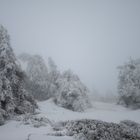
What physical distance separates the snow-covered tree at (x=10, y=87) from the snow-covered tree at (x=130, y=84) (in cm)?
1275

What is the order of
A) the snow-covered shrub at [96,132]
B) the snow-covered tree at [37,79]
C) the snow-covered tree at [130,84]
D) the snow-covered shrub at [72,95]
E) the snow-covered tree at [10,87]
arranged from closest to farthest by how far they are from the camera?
the snow-covered shrub at [96,132]
the snow-covered tree at [10,87]
the snow-covered shrub at [72,95]
the snow-covered tree at [130,84]
the snow-covered tree at [37,79]

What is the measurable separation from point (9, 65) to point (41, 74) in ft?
58.3

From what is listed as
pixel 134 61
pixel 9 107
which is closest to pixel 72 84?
pixel 134 61

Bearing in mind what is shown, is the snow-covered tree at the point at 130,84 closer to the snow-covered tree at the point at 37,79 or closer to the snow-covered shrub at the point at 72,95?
the snow-covered shrub at the point at 72,95

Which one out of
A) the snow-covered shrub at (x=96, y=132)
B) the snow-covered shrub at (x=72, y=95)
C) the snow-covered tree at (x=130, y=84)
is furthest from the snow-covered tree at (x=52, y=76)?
the snow-covered shrub at (x=96, y=132)

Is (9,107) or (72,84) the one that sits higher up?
(72,84)

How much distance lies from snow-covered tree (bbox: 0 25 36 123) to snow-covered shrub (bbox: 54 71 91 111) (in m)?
6.46

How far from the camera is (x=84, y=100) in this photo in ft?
76.4

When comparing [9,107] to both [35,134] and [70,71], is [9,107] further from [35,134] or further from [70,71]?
[70,71]

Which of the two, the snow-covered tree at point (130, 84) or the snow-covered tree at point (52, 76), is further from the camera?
the snow-covered tree at point (52, 76)

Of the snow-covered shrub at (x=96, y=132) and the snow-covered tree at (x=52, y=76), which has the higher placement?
the snow-covered tree at (x=52, y=76)

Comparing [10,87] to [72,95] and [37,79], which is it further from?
[37,79]

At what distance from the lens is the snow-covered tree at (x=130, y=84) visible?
77.9 feet

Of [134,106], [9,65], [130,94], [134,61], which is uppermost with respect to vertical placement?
[134,61]
